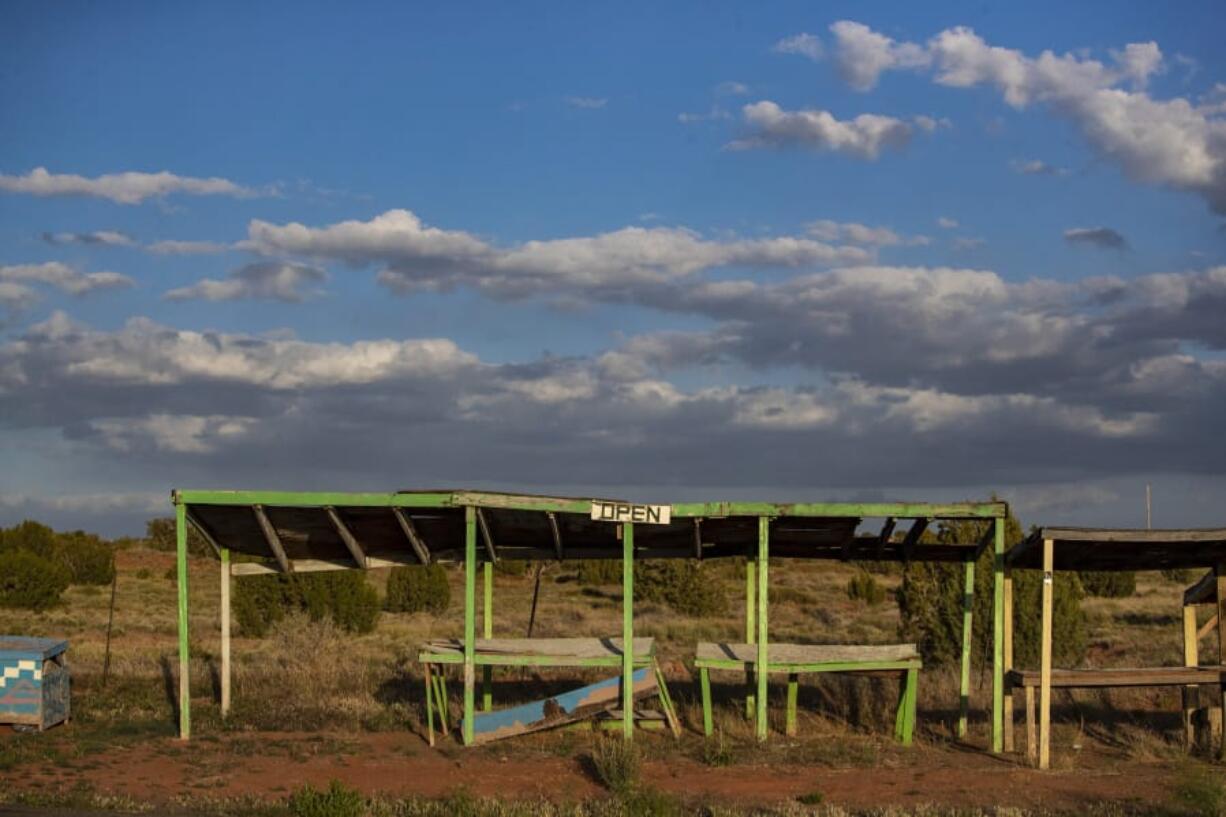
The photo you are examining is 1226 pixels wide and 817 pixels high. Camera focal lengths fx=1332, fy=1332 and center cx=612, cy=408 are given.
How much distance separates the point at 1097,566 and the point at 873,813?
5.95 meters

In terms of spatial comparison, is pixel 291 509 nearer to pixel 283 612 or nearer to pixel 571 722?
pixel 571 722

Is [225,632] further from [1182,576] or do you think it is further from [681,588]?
[1182,576]

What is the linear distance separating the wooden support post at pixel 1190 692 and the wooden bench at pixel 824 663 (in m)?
2.97

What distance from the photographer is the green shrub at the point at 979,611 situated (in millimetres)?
23078

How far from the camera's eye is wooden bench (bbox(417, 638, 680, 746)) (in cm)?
1445

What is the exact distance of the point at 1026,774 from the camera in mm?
13078

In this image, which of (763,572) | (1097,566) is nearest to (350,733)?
(763,572)

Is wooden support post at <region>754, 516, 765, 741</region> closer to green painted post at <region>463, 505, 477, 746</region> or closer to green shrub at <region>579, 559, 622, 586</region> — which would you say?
green painted post at <region>463, 505, 477, 746</region>

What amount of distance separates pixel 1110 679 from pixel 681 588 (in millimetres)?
26114

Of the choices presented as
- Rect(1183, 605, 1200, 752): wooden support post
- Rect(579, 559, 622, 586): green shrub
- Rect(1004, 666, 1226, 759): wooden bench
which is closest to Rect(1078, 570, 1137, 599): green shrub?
Rect(579, 559, 622, 586): green shrub

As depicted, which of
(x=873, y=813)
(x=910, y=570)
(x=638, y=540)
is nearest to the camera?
(x=873, y=813)

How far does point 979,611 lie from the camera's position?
909 inches

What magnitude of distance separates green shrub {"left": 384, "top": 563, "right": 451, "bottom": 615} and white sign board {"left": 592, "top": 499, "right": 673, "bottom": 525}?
2680 cm

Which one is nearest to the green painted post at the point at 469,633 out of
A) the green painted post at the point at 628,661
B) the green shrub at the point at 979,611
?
the green painted post at the point at 628,661
